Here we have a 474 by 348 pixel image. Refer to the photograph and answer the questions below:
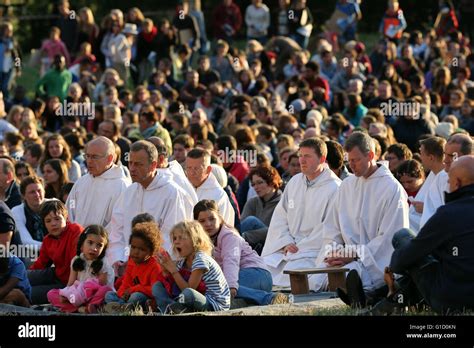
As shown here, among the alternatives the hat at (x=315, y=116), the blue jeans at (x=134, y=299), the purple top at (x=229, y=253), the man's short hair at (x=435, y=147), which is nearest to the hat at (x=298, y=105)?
the hat at (x=315, y=116)

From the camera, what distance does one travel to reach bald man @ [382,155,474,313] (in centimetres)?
1256

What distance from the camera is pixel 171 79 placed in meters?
32.0

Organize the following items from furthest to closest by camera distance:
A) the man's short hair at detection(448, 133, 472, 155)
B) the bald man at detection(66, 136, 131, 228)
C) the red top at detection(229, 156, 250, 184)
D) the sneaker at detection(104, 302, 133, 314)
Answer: the red top at detection(229, 156, 250, 184)
the bald man at detection(66, 136, 131, 228)
the man's short hair at detection(448, 133, 472, 155)
the sneaker at detection(104, 302, 133, 314)

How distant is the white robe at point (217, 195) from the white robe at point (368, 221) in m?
1.23

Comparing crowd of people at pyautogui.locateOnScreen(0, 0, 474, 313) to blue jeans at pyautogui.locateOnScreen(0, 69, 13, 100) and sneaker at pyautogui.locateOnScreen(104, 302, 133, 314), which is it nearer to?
sneaker at pyautogui.locateOnScreen(104, 302, 133, 314)

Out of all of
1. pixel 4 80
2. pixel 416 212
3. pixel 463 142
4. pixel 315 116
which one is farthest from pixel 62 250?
pixel 4 80

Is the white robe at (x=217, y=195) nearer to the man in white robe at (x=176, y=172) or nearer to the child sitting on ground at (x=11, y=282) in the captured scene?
the man in white robe at (x=176, y=172)

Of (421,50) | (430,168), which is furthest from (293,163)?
(421,50)

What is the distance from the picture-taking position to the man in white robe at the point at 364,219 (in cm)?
1547

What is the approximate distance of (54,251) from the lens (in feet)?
51.7

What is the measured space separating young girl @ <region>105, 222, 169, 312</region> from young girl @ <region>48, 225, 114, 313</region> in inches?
11.9

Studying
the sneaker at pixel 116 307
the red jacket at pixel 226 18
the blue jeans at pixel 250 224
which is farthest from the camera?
the red jacket at pixel 226 18

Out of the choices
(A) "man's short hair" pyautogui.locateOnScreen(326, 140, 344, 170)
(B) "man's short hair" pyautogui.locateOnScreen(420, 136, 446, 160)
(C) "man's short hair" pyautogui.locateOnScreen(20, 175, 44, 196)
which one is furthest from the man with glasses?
(C) "man's short hair" pyautogui.locateOnScreen(20, 175, 44, 196)
